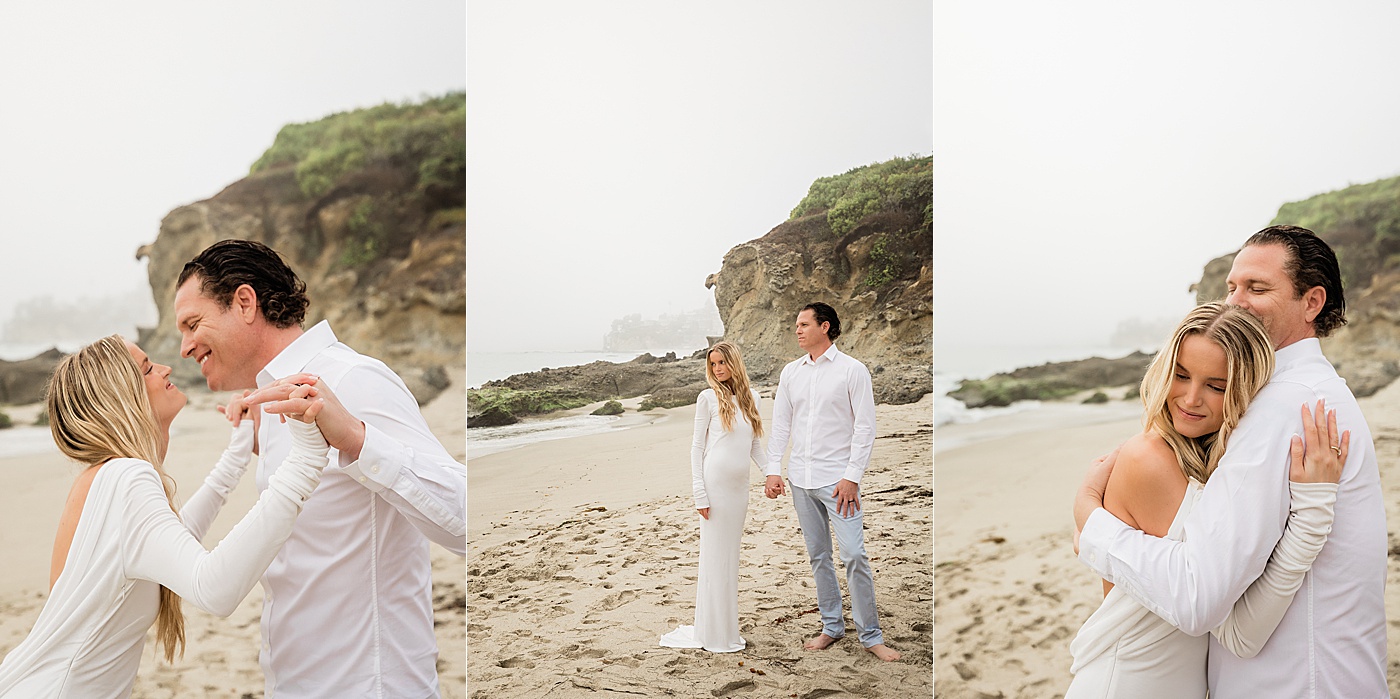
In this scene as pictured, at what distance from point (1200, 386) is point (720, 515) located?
3.35 m

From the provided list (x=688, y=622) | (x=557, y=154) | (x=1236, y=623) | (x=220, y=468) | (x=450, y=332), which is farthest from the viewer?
(x=450, y=332)

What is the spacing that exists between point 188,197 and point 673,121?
326cm

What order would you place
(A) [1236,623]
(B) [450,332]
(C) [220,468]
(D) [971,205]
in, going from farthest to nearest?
(B) [450,332]
(D) [971,205]
(C) [220,468]
(A) [1236,623]

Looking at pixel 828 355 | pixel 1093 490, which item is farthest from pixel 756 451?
pixel 1093 490

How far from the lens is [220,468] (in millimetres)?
2484

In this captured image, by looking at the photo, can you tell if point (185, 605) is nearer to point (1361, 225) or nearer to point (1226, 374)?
point (1226, 374)

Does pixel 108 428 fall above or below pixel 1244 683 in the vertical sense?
above

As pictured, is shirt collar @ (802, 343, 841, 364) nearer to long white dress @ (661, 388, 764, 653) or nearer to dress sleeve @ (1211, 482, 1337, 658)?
long white dress @ (661, 388, 764, 653)

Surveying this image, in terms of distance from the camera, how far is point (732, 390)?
17.4ft

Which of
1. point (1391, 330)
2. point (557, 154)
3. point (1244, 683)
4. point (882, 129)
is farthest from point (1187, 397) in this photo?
point (1391, 330)

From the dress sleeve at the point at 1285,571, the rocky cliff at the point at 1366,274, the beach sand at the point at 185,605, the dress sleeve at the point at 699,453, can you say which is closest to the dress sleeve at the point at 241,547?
the dress sleeve at the point at 1285,571

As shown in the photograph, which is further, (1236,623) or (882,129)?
(882,129)

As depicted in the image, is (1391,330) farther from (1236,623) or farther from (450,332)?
(450,332)

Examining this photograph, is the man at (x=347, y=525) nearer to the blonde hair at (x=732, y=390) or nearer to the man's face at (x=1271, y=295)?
the man's face at (x=1271, y=295)
